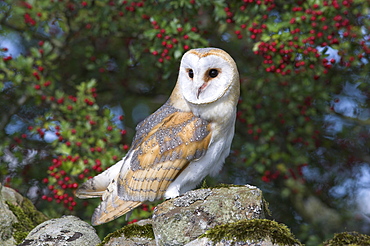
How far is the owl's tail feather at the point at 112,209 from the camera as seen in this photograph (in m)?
2.81

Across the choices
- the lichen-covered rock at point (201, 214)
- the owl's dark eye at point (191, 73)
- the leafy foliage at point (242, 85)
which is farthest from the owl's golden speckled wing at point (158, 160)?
the leafy foliage at point (242, 85)

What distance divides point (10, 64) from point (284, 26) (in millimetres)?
2452

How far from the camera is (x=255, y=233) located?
2072mm

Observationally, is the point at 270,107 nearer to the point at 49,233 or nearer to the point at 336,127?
the point at 336,127

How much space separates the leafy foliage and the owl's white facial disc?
126 cm

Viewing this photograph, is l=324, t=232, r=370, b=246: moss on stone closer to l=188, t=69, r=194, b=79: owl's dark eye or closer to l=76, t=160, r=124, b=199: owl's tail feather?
l=188, t=69, r=194, b=79: owl's dark eye

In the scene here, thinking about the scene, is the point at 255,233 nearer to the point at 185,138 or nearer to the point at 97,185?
the point at 185,138

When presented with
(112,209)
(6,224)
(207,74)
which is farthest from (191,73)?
(6,224)

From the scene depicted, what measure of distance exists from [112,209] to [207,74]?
1005 mm

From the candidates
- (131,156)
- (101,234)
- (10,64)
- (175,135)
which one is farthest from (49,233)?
(10,64)

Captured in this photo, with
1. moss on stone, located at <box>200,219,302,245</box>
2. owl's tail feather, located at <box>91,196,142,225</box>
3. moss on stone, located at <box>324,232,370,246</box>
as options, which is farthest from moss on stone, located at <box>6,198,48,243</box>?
moss on stone, located at <box>324,232,370,246</box>

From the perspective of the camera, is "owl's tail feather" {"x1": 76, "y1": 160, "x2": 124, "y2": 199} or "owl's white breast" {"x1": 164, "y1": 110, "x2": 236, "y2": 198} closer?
"owl's white breast" {"x1": 164, "y1": 110, "x2": 236, "y2": 198}

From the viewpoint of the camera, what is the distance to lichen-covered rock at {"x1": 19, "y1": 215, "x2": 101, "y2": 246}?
8.64 feet

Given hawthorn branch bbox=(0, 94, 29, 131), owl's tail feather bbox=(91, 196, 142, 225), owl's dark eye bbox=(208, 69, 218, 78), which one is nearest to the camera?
owl's dark eye bbox=(208, 69, 218, 78)
